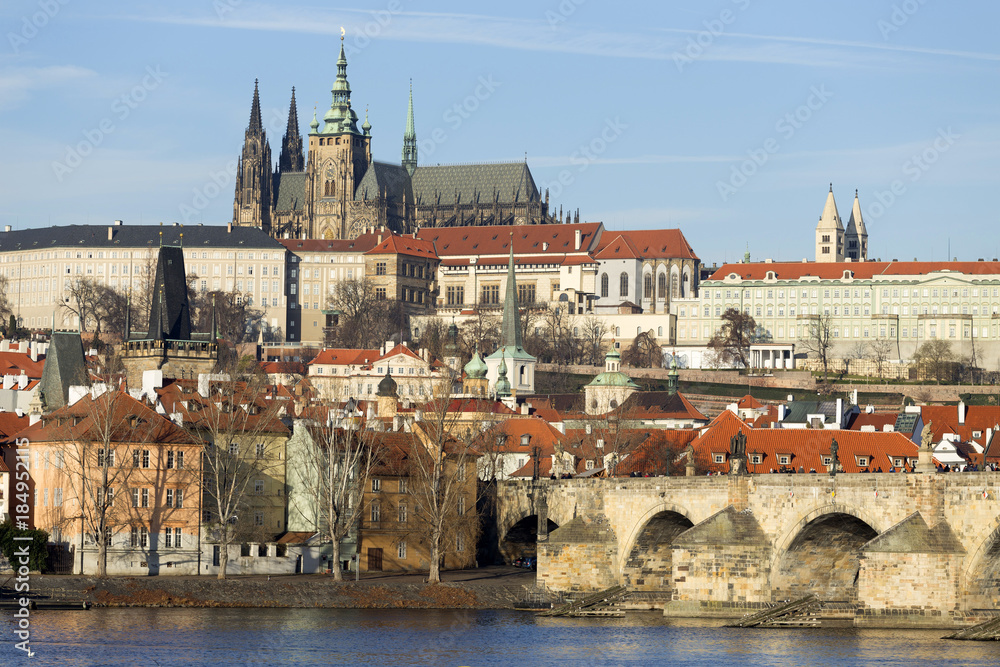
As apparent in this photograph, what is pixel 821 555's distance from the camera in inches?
2137

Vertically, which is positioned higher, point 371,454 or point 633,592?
point 371,454

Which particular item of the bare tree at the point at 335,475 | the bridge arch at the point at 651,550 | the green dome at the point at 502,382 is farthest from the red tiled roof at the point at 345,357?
the bridge arch at the point at 651,550

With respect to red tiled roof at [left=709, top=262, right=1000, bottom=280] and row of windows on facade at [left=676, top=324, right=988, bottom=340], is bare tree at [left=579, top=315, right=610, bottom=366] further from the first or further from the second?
red tiled roof at [left=709, top=262, right=1000, bottom=280]

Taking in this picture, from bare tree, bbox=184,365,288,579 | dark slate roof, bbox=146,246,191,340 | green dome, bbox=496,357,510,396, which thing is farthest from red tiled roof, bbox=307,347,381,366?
bare tree, bbox=184,365,288,579

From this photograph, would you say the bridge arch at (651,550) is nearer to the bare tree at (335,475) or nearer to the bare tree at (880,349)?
the bare tree at (335,475)

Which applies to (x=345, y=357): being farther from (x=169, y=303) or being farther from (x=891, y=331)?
(x=891, y=331)

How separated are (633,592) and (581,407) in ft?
206

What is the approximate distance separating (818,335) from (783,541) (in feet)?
430

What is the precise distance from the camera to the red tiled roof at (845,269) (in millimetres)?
189500

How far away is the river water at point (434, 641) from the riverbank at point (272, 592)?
3.14 ft

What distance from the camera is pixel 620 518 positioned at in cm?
6012

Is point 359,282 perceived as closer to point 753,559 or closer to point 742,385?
point 742,385

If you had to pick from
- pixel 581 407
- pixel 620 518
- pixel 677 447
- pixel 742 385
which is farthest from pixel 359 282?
pixel 620 518

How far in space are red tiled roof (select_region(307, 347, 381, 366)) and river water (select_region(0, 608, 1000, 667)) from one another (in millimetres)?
94663
